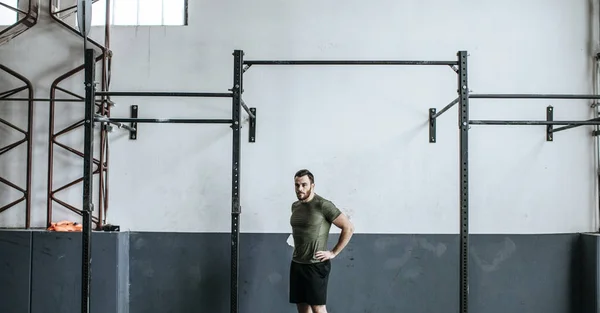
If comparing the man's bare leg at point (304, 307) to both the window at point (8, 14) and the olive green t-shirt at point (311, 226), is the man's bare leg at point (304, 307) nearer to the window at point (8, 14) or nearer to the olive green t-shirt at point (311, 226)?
the olive green t-shirt at point (311, 226)

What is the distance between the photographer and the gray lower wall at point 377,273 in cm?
423

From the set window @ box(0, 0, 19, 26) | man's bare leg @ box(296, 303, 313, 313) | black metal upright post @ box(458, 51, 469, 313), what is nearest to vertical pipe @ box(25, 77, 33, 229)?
window @ box(0, 0, 19, 26)

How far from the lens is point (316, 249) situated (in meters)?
3.52

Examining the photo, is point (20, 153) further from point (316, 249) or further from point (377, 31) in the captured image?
point (377, 31)

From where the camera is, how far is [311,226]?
354 centimetres

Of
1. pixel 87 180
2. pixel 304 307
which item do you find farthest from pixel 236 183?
pixel 304 307

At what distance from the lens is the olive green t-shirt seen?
3.53m

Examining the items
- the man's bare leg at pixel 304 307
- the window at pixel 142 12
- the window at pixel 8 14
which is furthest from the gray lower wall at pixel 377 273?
the window at pixel 8 14

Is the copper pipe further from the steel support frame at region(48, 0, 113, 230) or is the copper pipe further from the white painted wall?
the steel support frame at region(48, 0, 113, 230)

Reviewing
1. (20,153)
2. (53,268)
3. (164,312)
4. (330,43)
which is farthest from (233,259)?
(20,153)

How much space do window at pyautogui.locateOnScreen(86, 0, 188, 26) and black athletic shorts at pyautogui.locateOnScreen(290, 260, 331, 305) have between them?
8.34ft

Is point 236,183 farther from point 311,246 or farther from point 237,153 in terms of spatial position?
point 311,246

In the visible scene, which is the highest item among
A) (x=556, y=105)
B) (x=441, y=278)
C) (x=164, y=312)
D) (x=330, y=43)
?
(x=330, y=43)

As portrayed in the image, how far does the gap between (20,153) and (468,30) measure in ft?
14.0
